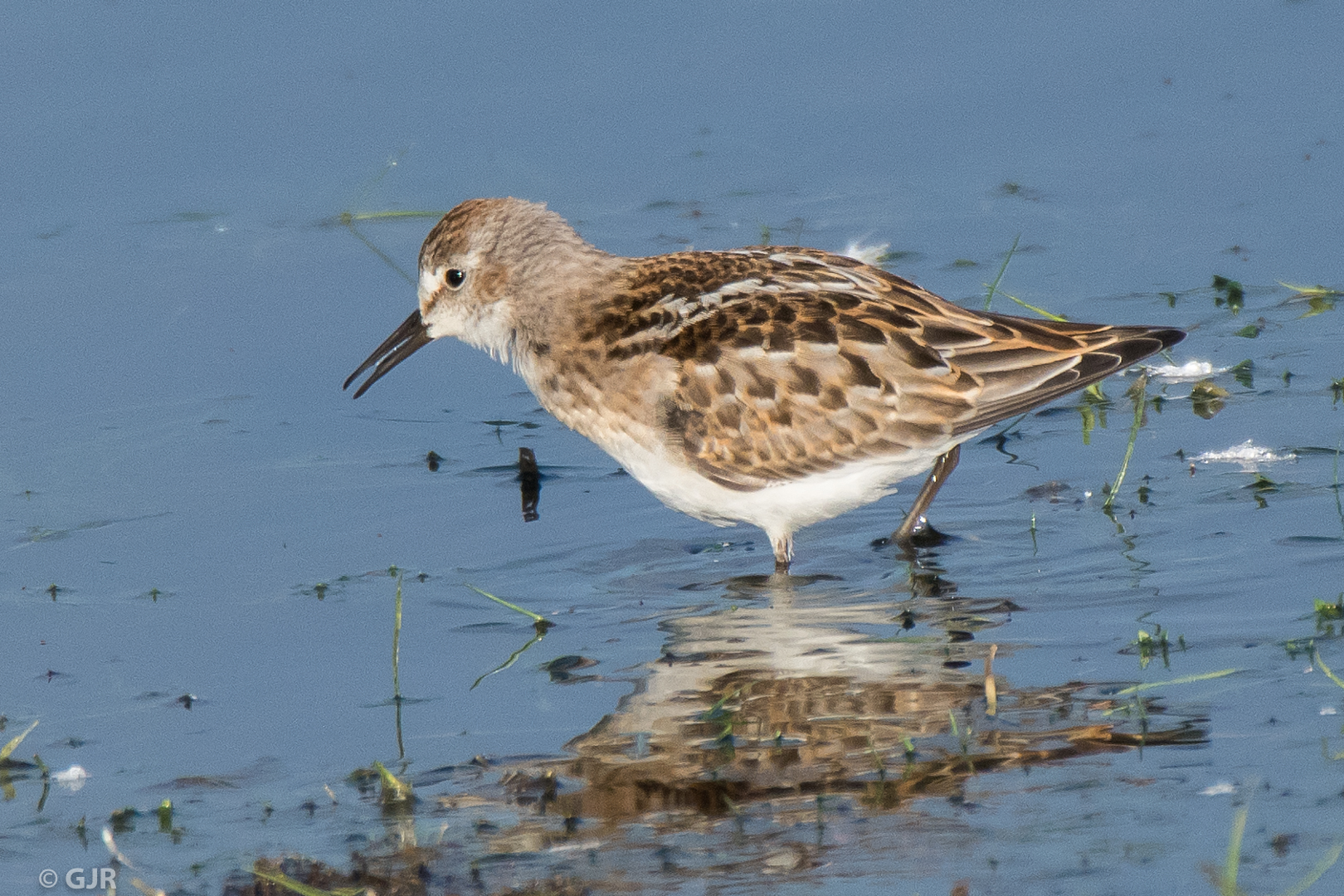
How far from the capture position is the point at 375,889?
536 cm

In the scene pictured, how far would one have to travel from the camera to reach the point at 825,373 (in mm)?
7816

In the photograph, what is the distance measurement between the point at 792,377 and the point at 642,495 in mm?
1431

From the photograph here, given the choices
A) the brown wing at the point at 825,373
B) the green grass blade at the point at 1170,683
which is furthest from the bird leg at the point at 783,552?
the green grass blade at the point at 1170,683

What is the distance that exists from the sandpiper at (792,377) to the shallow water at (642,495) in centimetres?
46

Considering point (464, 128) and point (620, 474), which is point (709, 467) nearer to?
point (620, 474)

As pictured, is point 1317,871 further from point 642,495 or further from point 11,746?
point 642,495

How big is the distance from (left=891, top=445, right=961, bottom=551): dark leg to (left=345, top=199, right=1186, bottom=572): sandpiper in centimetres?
1

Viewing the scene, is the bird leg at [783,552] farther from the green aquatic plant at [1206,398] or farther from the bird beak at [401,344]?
the green aquatic plant at [1206,398]

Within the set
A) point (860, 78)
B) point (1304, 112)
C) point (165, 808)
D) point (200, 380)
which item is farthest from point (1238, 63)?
point (165, 808)

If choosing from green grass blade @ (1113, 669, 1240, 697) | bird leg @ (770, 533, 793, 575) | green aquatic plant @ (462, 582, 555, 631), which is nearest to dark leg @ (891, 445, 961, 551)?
bird leg @ (770, 533, 793, 575)

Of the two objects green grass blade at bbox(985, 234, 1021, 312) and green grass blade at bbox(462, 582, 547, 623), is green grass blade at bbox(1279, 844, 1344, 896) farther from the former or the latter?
green grass blade at bbox(985, 234, 1021, 312)

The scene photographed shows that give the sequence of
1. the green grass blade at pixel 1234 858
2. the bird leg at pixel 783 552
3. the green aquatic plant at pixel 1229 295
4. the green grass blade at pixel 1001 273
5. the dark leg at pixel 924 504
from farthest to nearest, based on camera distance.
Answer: the green aquatic plant at pixel 1229 295
the green grass blade at pixel 1001 273
the dark leg at pixel 924 504
the bird leg at pixel 783 552
the green grass blade at pixel 1234 858

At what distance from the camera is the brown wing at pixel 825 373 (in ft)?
25.6

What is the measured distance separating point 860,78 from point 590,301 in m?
4.89
